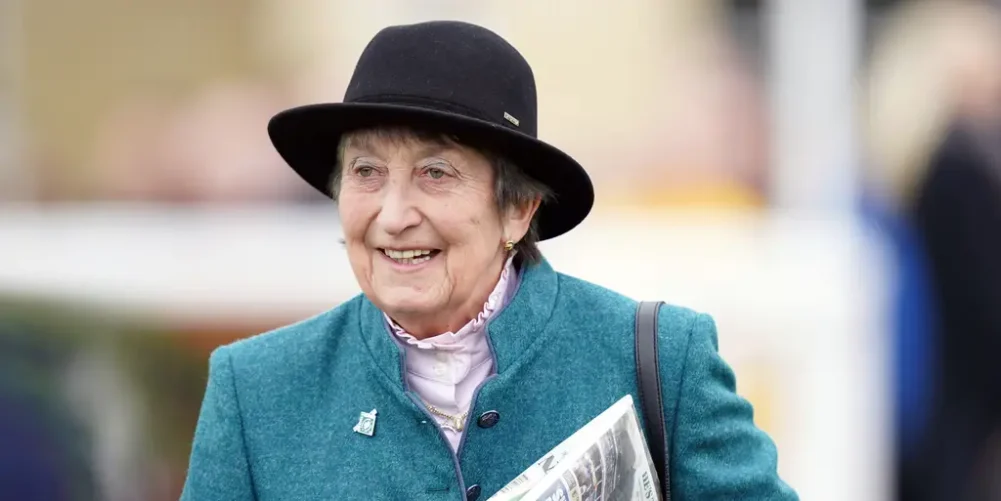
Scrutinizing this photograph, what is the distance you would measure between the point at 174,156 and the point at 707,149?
7.83ft

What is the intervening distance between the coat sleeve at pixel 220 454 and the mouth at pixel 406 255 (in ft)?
1.44

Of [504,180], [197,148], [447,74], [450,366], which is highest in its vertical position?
[447,74]

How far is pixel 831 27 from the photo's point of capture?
20.9 feet

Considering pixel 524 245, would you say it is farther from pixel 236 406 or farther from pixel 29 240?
pixel 29 240

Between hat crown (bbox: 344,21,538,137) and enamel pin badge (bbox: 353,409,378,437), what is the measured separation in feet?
2.02

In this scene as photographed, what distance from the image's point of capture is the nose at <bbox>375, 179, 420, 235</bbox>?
2.73 meters

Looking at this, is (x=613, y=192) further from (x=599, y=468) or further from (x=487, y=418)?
(x=599, y=468)

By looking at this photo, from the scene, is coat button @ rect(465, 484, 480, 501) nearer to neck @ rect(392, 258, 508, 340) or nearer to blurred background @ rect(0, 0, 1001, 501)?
neck @ rect(392, 258, 508, 340)

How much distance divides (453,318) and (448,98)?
1.55 feet

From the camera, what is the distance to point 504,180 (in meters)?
2.86

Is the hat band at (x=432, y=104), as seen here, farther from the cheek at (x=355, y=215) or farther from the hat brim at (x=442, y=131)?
the cheek at (x=355, y=215)

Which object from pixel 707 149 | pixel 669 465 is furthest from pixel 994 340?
pixel 669 465

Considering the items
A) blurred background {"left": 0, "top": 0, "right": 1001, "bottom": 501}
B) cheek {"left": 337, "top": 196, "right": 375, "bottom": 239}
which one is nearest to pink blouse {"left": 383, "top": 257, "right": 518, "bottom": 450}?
cheek {"left": 337, "top": 196, "right": 375, "bottom": 239}

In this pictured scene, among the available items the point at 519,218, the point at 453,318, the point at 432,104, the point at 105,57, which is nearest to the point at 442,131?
the point at 432,104
